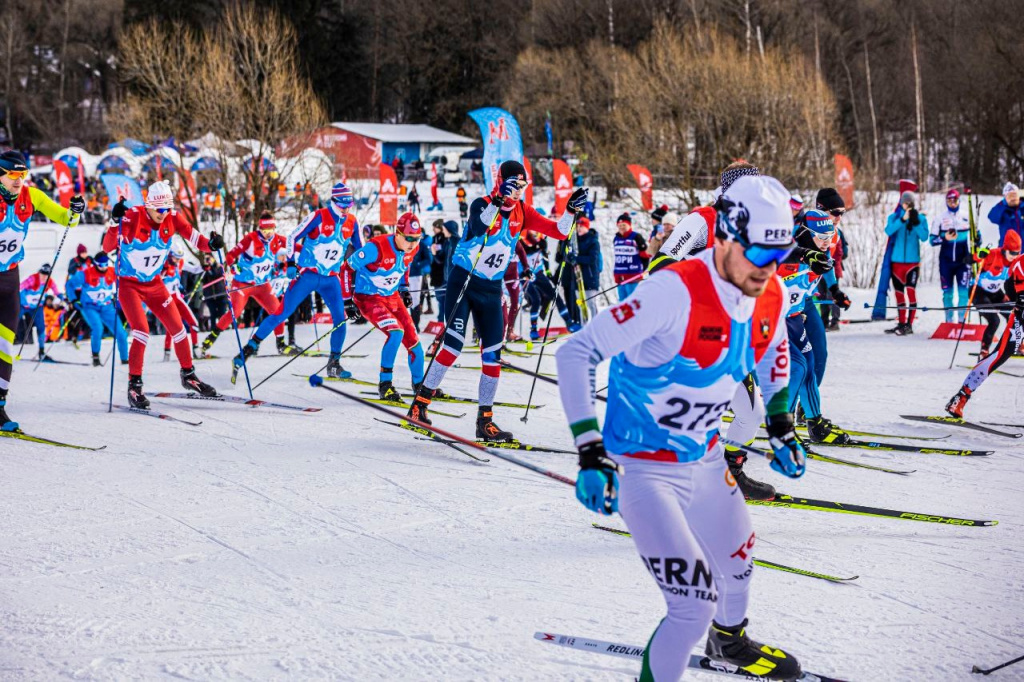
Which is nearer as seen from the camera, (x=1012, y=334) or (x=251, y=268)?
(x=1012, y=334)

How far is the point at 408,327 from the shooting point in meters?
9.83

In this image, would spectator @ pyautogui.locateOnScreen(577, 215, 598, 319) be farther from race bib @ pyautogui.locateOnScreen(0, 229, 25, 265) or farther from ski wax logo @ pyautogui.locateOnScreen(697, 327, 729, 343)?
ski wax logo @ pyautogui.locateOnScreen(697, 327, 729, 343)

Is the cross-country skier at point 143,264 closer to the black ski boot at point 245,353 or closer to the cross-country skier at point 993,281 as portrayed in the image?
the black ski boot at point 245,353

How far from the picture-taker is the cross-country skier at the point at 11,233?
790 centimetres

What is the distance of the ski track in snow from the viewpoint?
4141 millimetres

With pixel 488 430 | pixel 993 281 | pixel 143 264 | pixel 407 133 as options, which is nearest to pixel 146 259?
pixel 143 264

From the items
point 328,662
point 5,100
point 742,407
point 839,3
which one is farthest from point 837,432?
point 5,100

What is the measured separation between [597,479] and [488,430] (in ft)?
15.9

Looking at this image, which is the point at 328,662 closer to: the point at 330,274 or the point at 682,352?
the point at 682,352

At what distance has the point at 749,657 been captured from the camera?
3639 mm

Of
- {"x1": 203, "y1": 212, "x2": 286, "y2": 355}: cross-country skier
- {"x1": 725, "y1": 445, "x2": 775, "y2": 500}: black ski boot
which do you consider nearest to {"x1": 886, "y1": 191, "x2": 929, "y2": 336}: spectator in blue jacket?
{"x1": 203, "y1": 212, "x2": 286, "y2": 355}: cross-country skier

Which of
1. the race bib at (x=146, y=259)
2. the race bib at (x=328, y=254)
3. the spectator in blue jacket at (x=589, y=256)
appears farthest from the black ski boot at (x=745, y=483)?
the spectator in blue jacket at (x=589, y=256)

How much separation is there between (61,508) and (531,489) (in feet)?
9.55

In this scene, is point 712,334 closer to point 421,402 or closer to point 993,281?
point 421,402
